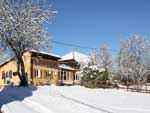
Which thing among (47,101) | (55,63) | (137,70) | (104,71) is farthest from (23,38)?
(137,70)

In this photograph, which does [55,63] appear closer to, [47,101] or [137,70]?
[137,70]

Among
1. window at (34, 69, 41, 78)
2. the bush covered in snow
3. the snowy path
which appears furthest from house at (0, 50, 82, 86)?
the snowy path

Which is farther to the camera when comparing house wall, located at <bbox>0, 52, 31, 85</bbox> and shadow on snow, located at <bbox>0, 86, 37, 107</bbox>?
house wall, located at <bbox>0, 52, 31, 85</bbox>

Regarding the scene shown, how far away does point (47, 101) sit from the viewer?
24.0 metres

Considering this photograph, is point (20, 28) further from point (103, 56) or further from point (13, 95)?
point (103, 56)

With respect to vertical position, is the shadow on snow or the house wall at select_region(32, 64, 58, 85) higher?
the house wall at select_region(32, 64, 58, 85)

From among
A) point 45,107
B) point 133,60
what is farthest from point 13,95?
point 133,60

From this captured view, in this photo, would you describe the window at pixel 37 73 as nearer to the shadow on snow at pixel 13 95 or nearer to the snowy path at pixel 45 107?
the shadow on snow at pixel 13 95

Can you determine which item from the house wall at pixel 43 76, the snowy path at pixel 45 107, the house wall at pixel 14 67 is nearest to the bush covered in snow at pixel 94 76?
the house wall at pixel 43 76

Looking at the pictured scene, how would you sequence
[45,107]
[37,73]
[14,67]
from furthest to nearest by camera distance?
[14,67]
[37,73]
[45,107]

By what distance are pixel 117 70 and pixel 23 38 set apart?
1535 inches

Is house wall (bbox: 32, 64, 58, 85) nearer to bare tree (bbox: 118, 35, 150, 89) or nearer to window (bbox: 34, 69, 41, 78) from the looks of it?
window (bbox: 34, 69, 41, 78)

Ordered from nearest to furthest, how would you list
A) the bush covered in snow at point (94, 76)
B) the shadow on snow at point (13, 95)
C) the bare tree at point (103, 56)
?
the shadow on snow at point (13, 95) < the bush covered in snow at point (94, 76) < the bare tree at point (103, 56)

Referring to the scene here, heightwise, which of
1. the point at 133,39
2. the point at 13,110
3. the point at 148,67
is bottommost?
the point at 13,110
